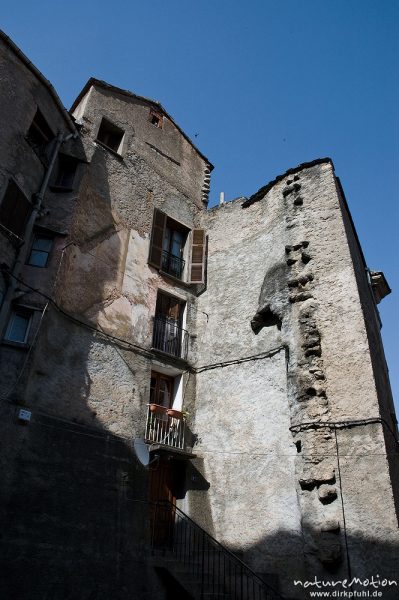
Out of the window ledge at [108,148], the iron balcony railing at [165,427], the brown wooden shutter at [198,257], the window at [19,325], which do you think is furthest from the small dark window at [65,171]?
the iron balcony railing at [165,427]

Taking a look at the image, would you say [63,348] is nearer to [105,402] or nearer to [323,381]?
[105,402]

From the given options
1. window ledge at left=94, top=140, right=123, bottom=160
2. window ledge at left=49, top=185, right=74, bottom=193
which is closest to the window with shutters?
window ledge at left=49, top=185, right=74, bottom=193

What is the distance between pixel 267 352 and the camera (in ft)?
37.7

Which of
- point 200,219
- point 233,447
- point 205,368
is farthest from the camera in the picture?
point 200,219

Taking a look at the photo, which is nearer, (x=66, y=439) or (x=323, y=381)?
(x=66, y=439)

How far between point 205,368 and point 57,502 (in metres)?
5.60

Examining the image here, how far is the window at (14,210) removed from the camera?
32.3 feet

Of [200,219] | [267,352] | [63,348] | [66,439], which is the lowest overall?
[66,439]

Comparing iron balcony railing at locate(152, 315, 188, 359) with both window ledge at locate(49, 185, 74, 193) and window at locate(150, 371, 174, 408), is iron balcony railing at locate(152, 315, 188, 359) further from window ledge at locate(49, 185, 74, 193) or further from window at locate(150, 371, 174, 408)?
window ledge at locate(49, 185, 74, 193)

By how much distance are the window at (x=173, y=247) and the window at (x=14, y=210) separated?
13.3ft

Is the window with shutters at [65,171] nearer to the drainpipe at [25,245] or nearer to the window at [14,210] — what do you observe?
the drainpipe at [25,245]

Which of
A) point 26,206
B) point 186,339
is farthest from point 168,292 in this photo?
point 26,206

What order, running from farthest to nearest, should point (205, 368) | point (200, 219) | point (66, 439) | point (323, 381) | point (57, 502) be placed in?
point (200, 219)
point (205, 368)
point (323, 381)
point (66, 439)
point (57, 502)

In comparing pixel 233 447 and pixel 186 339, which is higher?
pixel 186 339
